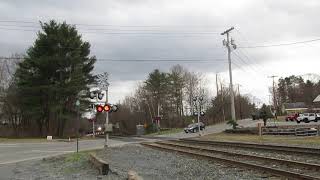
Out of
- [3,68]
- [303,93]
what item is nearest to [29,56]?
[3,68]

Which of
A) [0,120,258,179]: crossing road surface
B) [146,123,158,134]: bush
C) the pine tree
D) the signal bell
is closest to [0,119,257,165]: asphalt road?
[0,120,258,179]: crossing road surface

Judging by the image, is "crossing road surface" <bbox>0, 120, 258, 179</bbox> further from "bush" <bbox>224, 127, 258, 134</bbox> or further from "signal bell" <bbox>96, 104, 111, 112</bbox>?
"bush" <bbox>224, 127, 258, 134</bbox>

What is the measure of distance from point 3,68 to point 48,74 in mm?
18252

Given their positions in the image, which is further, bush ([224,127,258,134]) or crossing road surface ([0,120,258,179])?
bush ([224,127,258,134])

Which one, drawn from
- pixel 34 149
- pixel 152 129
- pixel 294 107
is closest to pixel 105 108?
pixel 34 149

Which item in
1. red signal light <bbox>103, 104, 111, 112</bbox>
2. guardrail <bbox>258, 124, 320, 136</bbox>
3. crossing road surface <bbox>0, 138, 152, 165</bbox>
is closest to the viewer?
crossing road surface <bbox>0, 138, 152, 165</bbox>

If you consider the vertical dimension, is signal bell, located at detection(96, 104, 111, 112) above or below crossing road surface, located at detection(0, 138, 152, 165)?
above

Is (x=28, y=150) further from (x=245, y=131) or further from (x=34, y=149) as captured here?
(x=245, y=131)

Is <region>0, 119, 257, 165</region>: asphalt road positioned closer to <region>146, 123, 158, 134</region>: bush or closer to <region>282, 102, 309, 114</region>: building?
<region>146, 123, 158, 134</region>: bush

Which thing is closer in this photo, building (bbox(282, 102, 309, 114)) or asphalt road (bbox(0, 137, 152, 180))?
asphalt road (bbox(0, 137, 152, 180))

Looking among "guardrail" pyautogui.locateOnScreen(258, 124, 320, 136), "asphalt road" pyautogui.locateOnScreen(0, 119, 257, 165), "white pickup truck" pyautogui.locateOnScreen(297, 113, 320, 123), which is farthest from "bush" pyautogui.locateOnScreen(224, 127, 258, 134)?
"white pickup truck" pyautogui.locateOnScreen(297, 113, 320, 123)

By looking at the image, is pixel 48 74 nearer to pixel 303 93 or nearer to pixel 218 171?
pixel 218 171

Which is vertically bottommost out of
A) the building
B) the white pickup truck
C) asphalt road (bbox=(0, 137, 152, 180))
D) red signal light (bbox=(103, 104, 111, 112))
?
asphalt road (bbox=(0, 137, 152, 180))

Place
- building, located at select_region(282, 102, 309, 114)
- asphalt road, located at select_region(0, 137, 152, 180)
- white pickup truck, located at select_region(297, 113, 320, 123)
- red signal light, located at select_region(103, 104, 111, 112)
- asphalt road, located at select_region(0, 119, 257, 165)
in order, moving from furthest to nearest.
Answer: building, located at select_region(282, 102, 309, 114)
white pickup truck, located at select_region(297, 113, 320, 123)
red signal light, located at select_region(103, 104, 111, 112)
asphalt road, located at select_region(0, 119, 257, 165)
asphalt road, located at select_region(0, 137, 152, 180)
